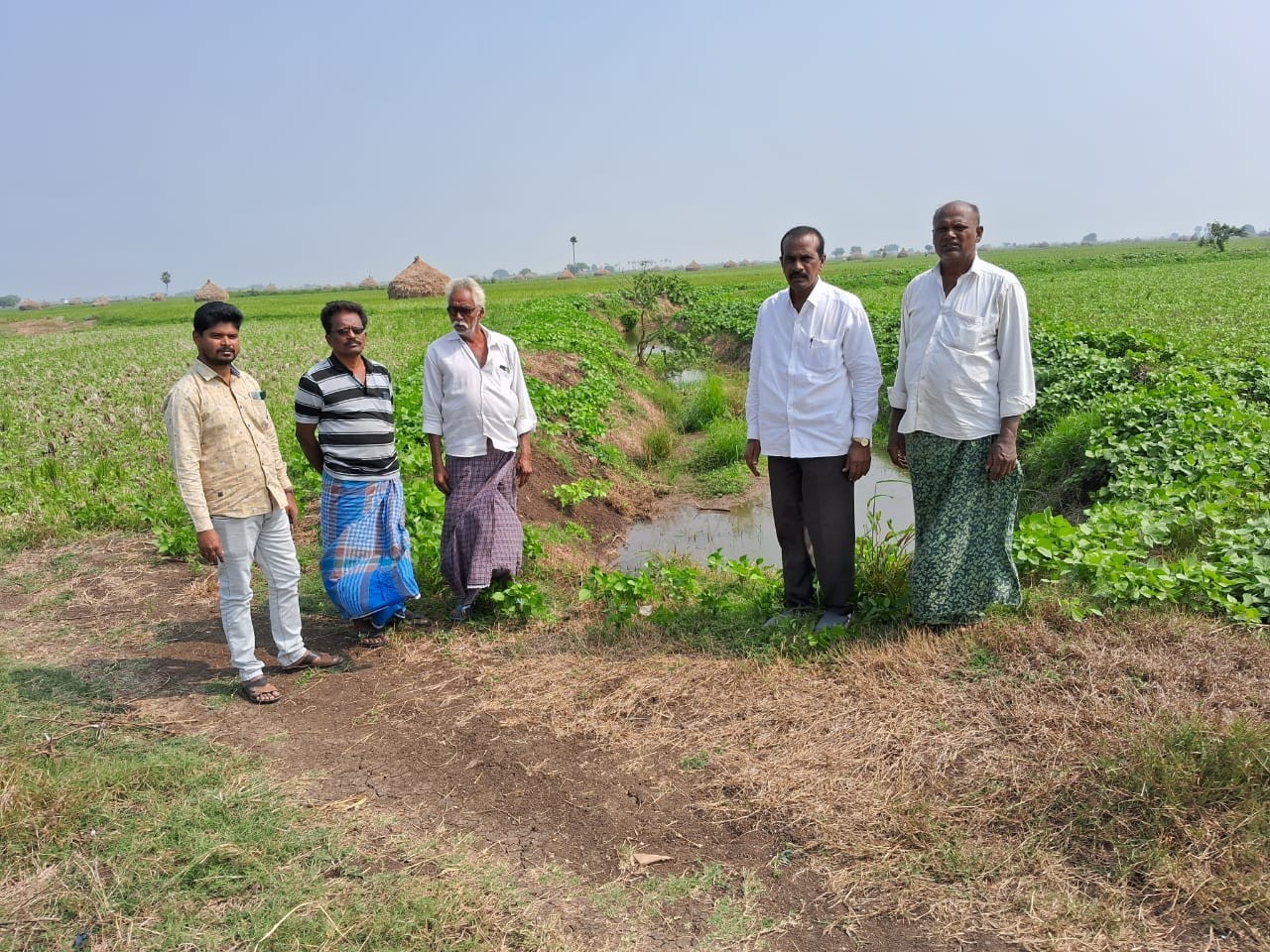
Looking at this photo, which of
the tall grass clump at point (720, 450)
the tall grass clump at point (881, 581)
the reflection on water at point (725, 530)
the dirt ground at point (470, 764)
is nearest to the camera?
the dirt ground at point (470, 764)

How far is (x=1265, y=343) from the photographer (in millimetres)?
10609

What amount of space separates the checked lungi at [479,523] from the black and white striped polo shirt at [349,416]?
1.32ft

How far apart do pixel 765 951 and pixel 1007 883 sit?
76 centimetres

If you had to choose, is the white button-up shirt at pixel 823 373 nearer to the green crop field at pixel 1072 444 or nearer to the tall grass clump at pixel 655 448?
the green crop field at pixel 1072 444

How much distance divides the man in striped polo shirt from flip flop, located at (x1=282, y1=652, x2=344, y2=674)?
25 cm

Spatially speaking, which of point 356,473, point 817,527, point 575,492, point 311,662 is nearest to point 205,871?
point 311,662

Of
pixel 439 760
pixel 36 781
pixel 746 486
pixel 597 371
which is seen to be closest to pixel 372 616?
pixel 439 760

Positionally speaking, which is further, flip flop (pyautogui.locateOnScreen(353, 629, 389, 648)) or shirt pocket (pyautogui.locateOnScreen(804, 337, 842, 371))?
flip flop (pyautogui.locateOnScreen(353, 629, 389, 648))

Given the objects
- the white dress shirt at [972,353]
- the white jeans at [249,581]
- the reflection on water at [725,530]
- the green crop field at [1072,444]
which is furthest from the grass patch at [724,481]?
the white jeans at [249,581]

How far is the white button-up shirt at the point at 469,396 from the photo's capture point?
424cm

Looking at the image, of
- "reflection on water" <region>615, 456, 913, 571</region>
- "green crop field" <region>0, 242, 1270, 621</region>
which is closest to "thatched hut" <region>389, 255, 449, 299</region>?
"green crop field" <region>0, 242, 1270, 621</region>

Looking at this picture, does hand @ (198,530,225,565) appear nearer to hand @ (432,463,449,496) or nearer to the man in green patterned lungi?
hand @ (432,463,449,496)

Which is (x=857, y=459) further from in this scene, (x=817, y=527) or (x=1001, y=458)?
(x=1001, y=458)

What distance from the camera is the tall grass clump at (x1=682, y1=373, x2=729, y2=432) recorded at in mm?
11719
